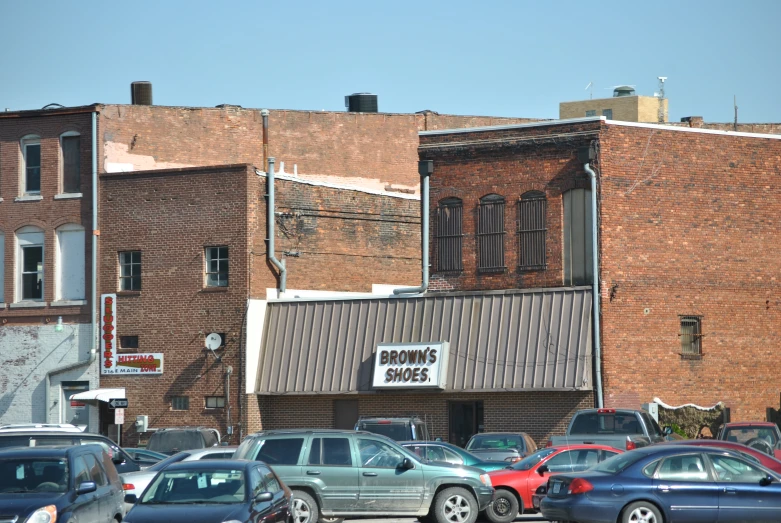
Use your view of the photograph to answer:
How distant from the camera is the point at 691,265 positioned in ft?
110

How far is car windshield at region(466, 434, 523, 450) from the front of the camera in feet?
86.7

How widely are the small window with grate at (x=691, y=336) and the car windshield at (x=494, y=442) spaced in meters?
8.84

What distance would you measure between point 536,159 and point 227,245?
9.82m

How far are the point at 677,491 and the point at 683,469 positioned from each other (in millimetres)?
397

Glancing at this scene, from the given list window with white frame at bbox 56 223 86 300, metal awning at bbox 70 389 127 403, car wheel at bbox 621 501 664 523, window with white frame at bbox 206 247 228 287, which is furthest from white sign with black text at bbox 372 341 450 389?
car wheel at bbox 621 501 664 523

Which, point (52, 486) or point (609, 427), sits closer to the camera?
point (52, 486)

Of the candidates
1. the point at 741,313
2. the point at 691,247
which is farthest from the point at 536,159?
the point at 741,313

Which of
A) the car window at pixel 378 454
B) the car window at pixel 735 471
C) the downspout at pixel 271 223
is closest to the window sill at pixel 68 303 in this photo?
the downspout at pixel 271 223

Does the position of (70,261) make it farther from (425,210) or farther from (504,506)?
(504,506)

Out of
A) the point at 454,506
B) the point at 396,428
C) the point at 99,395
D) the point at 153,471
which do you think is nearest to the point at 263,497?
the point at 454,506

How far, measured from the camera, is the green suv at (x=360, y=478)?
1922 cm

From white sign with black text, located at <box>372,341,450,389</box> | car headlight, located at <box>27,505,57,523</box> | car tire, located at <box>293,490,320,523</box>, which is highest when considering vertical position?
white sign with black text, located at <box>372,341,450,389</box>

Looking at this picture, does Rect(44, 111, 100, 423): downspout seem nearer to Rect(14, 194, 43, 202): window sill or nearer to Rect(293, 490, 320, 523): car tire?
Rect(14, 194, 43, 202): window sill

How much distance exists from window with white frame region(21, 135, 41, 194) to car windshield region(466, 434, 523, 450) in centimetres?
1958
